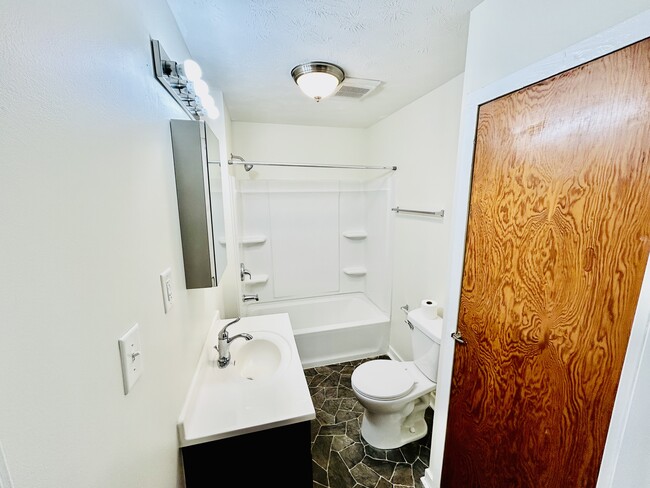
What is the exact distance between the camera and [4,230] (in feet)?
1.22

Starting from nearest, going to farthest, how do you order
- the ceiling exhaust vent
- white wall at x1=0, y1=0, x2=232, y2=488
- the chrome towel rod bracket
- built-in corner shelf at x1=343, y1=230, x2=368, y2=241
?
white wall at x1=0, y1=0, x2=232, y2=488 < the ceiling exhaust vent < the chrome towel rod bracket < built-in corner shelf at x1=343, y1=230, x2=368, y2=241

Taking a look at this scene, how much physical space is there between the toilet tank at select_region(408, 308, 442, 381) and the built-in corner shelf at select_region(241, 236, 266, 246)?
Answer: 1.79 metres

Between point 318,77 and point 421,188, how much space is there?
114 centimetres

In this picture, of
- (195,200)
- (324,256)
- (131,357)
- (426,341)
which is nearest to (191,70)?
(195,200)

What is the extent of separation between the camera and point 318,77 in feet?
5.45

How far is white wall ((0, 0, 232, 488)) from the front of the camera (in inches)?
15.3

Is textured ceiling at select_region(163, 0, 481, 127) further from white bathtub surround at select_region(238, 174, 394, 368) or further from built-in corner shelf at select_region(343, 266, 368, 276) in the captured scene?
built-in corner shelf at select_region(343, 266, 368, 276)

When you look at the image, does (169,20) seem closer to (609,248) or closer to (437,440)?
(609,248)

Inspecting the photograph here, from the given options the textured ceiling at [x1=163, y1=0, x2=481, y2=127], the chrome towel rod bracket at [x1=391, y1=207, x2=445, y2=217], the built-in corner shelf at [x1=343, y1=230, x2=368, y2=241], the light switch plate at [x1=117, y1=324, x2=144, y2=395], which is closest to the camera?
the light switch plate at [x1=117, y1=324, x2=144, y2=395]

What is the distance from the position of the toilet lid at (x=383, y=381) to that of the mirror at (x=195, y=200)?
121 centimetres

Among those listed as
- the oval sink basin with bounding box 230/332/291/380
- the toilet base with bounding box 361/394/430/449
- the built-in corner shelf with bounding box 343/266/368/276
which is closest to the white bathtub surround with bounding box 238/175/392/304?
the built-in corner shelf with bounding box 343/266/368/276

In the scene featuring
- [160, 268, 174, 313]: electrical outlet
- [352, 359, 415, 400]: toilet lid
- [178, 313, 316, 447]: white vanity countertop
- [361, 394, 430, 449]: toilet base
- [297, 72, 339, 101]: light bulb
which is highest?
[297, 72, 339, 101]: light bulb

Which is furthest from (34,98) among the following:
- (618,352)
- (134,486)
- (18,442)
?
(618,352)

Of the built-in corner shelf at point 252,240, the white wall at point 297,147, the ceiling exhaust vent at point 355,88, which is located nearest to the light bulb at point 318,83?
the ceiling exhaust vent at point 355,88
